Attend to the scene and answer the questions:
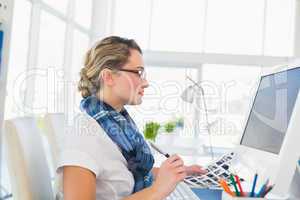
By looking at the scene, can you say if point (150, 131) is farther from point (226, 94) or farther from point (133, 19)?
point (133, 19)

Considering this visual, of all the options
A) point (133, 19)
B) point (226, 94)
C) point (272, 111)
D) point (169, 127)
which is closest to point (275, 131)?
point (272, 111)

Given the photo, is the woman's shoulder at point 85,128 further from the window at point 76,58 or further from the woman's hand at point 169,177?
the window at point 76,58

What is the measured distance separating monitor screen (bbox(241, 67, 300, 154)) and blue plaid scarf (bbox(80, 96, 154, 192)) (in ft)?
1.05

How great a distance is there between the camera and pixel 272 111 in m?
0.84

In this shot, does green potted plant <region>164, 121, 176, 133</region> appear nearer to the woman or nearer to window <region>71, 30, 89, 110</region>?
window <region>71, 30, 89, 110</region>

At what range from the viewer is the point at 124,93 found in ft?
3.34

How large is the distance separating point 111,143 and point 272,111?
451mm

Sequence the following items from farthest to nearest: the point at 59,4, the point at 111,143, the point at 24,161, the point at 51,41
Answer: the point at 59,4 → the point at 51,41 → the point at 111,143 → the point at 24,161

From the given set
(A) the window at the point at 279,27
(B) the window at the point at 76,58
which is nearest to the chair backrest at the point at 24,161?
(B) the window at the point at 76,58

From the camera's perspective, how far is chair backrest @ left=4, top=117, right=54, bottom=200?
744 millimetres

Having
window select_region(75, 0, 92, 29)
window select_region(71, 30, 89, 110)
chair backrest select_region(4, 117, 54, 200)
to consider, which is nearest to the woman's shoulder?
chair backrest select_region(4, 117, 54, 200)

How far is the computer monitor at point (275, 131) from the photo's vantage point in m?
0.67

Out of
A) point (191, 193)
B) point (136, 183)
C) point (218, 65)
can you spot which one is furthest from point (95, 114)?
point (218, 65)

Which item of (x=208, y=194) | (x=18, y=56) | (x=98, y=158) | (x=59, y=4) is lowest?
(x=208, y=194)
